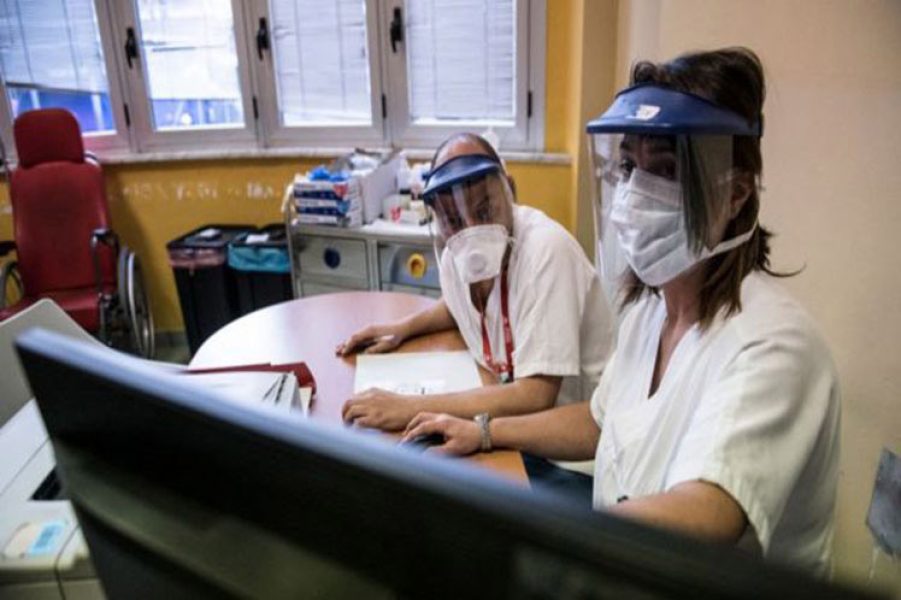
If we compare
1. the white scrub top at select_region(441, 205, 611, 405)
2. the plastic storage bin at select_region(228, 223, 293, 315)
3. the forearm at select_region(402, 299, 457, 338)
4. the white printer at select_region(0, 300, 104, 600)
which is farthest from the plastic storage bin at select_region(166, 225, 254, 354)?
the white printer at select_region(0, 300, 104, 600)

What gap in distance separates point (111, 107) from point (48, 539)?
11.4 ft

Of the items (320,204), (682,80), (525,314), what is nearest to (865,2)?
(682,80)

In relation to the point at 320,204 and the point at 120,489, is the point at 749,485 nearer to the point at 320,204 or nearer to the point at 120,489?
the point at 120,489

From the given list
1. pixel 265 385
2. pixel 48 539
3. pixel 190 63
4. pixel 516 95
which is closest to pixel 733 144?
pixel 265 385

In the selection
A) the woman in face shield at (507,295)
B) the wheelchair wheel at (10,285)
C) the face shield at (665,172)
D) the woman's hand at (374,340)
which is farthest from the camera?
the wheelchair wheel at (10,285)

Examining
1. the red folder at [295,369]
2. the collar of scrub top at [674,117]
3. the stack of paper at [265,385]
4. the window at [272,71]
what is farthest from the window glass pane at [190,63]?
the collar of scrub top at [674,117]

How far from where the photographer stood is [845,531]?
1.42 metres

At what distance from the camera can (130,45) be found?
3.49 metres

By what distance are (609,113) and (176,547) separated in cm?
86

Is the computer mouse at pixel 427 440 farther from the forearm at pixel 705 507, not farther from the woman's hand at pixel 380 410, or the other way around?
the forearm at pixel 705 507

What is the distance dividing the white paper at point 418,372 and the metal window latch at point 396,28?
2230mm

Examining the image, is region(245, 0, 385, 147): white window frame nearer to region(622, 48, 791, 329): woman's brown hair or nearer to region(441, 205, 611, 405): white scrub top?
region(441, 205, 611, 405): white scrub top

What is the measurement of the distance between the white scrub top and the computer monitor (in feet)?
3.83

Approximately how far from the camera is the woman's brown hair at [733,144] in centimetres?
93
